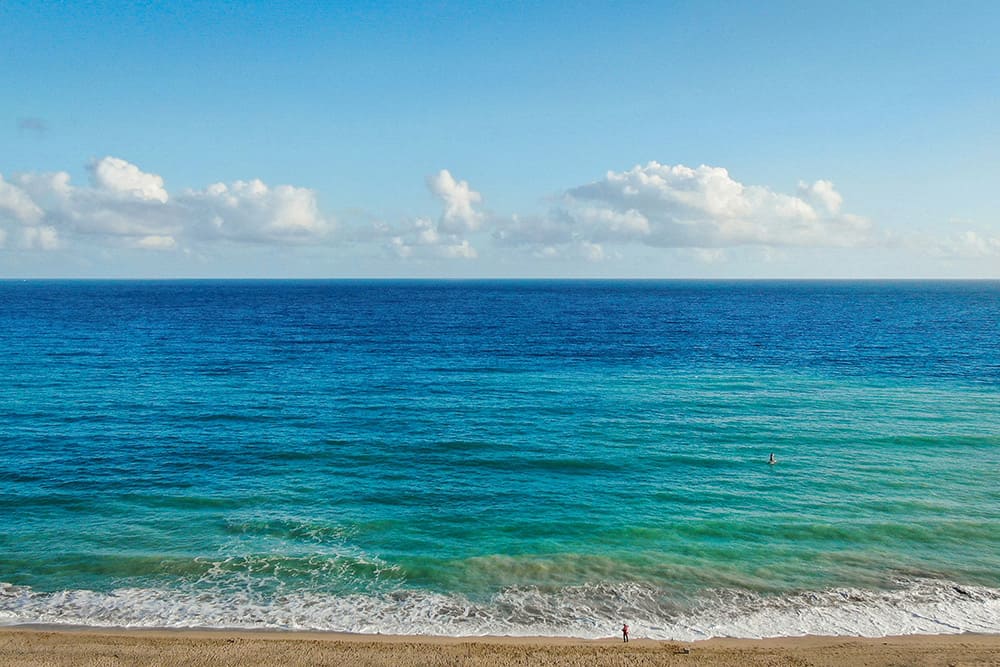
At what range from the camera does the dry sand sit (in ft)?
71.5

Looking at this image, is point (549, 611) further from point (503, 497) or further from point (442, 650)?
point (503, 497)

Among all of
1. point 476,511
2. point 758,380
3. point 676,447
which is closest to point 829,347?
point 758,380

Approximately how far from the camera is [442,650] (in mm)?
22500

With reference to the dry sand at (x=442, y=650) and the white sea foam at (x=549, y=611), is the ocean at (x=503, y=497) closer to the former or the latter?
the white sea foam at (x=549, y=611)

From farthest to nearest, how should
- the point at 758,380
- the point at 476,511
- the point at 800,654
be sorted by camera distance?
the point at 758,380, the point at 476,511, the point at 800,654

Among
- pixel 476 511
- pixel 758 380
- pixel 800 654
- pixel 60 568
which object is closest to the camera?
pixel 800 654

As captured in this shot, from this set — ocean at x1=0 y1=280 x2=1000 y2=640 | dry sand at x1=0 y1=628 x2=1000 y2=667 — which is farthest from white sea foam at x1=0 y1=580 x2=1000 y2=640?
dry sand at x1=0 y1=628 x2=1000 y2=667

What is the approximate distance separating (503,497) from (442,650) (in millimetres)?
13465

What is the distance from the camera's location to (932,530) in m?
31.7

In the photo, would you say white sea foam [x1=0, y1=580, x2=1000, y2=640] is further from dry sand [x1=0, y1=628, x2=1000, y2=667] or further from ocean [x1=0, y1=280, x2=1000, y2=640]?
dry sand [x1=0, y1=628, x2=1000, y2=667]

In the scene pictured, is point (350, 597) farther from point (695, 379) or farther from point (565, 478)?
point (695, 379)

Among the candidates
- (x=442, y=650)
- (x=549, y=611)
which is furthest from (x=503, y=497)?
(x=442, y=650)

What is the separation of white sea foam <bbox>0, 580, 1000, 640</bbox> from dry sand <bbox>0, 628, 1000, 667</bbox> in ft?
2.24

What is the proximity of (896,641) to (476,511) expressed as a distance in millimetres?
19034
